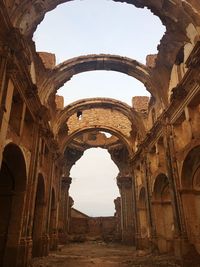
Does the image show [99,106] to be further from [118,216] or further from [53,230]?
[118,216]

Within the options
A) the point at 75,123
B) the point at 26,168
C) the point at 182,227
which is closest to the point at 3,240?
the point at 26,168

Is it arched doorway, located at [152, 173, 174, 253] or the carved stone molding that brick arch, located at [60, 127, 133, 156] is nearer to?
the carved stone molding

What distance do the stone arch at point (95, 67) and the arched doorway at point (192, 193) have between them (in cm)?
504

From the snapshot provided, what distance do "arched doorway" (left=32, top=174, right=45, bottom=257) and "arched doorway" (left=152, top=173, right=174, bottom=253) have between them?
20.5ft

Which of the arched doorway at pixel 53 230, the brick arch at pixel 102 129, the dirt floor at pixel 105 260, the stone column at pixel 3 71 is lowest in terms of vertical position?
the dirt floor at pixel 105 260

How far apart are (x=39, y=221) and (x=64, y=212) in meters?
12.2

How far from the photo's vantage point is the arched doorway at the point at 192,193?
32.2ft

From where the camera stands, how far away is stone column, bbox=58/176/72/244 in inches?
949

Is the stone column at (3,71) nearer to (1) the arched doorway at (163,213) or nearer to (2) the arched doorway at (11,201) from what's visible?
(2) the arched doorway at (11,201)

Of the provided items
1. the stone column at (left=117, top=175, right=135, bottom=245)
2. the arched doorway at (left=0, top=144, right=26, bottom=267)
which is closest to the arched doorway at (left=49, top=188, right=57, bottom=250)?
the arched doorway at (left=0, top=144, right=26, bottom=267)

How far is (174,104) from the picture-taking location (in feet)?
36.3

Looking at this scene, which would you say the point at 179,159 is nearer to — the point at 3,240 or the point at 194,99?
the point at 194,99

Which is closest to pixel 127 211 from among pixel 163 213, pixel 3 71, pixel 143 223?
pixel 143 223

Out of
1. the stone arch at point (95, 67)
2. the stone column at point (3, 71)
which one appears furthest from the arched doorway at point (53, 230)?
the stone column at point (3, 71)
